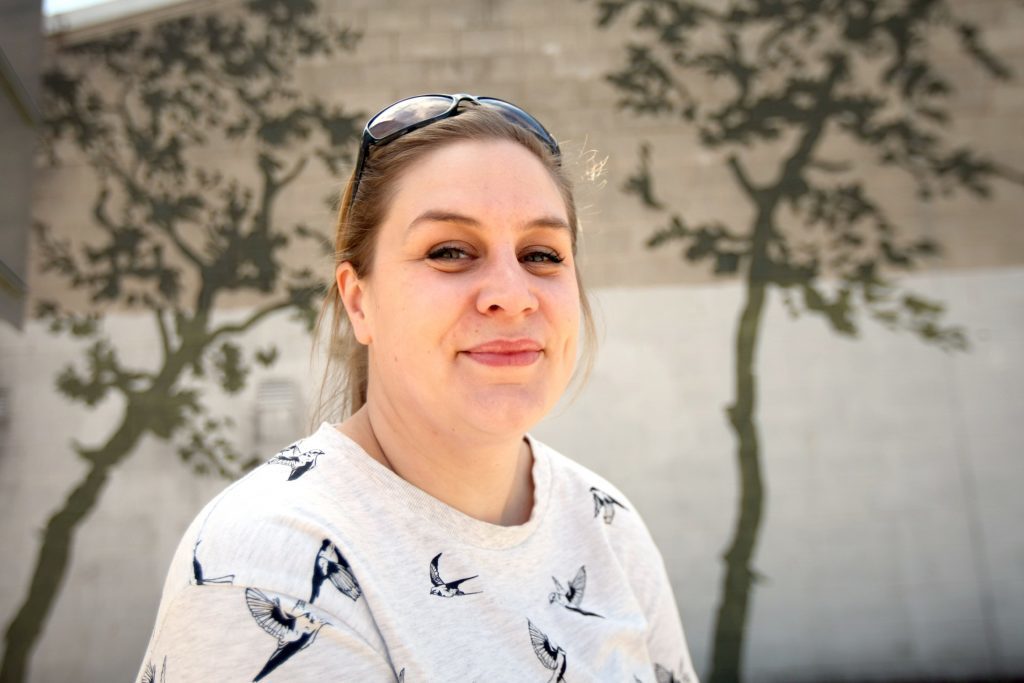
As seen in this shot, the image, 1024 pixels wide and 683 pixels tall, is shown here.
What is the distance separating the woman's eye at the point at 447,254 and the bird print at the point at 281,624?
0.47m

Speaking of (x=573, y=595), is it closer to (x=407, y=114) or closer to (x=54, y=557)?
(x=407, y=114)

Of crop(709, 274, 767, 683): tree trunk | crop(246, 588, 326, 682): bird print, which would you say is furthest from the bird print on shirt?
crop(709, 274, 767, 683): tree trunk

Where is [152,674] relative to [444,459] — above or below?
below

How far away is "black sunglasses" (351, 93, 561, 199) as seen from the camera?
3.90 ft

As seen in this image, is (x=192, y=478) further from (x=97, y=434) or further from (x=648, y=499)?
(x=648, y=499)

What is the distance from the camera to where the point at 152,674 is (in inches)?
33.9

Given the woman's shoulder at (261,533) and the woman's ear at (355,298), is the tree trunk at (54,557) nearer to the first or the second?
the woman's ear at (355,298)

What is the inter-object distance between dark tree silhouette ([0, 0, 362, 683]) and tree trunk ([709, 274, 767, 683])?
2216 millimetres

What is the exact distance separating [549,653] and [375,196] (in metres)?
0.68

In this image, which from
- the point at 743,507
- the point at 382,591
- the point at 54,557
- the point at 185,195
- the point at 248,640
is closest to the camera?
the point at 248,640

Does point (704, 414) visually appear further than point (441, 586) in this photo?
Yes

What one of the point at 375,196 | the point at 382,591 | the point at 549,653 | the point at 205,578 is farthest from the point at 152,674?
the point at 375,196

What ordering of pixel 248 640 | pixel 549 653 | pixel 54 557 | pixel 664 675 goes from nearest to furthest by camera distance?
pixel 248 640 → pixel 549 653 → pixel 664 675 → pixel 54 557

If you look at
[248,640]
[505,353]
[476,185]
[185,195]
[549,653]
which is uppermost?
[185,195]
